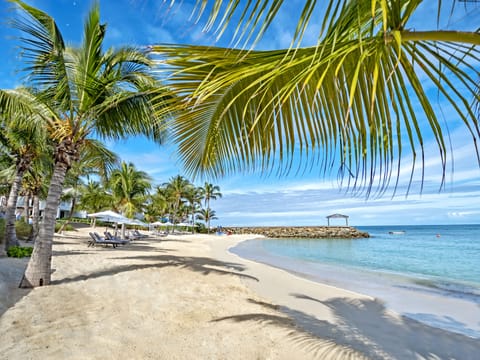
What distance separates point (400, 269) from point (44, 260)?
17.6 m

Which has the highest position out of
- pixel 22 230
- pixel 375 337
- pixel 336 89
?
pixel 336 89

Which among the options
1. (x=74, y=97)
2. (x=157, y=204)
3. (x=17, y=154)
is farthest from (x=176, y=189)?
(x=74, y=97)

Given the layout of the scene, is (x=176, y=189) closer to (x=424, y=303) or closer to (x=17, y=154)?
(x=17, y=154)

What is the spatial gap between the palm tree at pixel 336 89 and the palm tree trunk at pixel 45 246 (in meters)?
5.13

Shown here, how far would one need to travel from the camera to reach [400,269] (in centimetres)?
1692

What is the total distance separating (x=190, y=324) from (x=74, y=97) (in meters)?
5.24

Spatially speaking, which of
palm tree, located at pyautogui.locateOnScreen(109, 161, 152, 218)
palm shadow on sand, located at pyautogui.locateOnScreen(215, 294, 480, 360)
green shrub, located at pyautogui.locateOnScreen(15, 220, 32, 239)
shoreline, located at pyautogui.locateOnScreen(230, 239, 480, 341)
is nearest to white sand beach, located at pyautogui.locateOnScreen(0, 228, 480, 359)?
palm shadow on sand, located at pyautogui.locateOnScreen(215, 294, 480, 360)

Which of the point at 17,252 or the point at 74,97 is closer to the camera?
the point at 74,97

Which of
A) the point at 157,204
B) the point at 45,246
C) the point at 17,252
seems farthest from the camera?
the point at 157,204

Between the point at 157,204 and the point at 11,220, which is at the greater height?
the point at 157,204

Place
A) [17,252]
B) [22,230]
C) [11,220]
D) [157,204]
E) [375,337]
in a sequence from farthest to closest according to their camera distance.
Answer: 1. [157,204]
2. [22,230]
3. [11,220]
4. [17,252]
5. [375,337]

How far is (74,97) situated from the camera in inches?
250

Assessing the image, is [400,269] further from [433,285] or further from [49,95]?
[49,95]

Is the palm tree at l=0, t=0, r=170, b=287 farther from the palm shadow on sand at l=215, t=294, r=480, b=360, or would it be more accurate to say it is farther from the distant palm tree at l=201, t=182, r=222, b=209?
the distant palm tree at l=201, t=182, r=222, b=209
